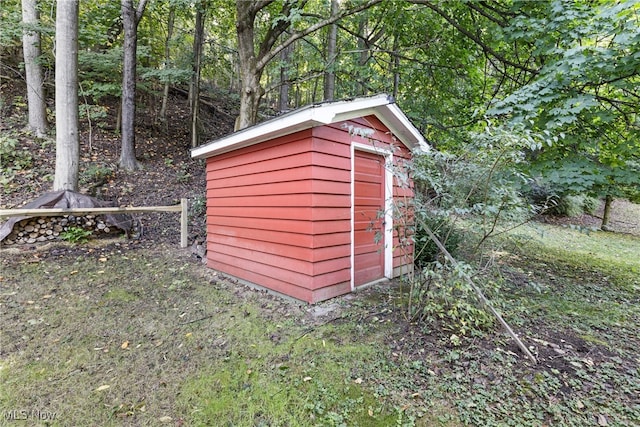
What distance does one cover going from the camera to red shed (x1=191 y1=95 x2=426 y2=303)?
11.5 ft

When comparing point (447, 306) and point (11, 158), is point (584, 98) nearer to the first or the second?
point (447, 306)

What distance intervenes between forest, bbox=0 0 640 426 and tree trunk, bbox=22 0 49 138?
52mm

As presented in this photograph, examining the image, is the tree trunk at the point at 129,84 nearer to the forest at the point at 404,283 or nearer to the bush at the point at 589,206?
the forest at the point at 404,283

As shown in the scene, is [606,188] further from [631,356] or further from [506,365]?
[506,365]

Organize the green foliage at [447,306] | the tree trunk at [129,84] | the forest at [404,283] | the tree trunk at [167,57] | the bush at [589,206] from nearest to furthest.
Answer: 1. the forest at [404,283]
2. the green foliage at [447,306]
3. the tree trunk at [129,84]
4. the tree trunk at [167,57]
5. the bush at [589,206]

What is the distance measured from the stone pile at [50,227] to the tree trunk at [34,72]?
156 inches

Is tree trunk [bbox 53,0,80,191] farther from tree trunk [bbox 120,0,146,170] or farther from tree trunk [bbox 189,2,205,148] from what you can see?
tree trunk [bbox 189,2,205,148]

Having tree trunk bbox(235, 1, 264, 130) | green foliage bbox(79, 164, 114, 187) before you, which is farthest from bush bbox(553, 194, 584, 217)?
green foliage bbox(79, 164, 114, 187)

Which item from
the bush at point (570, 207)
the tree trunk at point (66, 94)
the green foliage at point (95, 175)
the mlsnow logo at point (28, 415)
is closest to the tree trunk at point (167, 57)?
the green foliage at point (95, 175)

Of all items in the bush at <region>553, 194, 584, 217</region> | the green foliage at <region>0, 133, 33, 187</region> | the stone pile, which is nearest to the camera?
the stone pile

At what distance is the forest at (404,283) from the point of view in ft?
6.89

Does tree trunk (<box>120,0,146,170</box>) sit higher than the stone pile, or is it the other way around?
tree trunk (<box>120,0,146,170</box>)

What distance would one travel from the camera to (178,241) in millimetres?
6332

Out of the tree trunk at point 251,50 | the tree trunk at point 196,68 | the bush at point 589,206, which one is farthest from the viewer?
the bush at point 589,206
